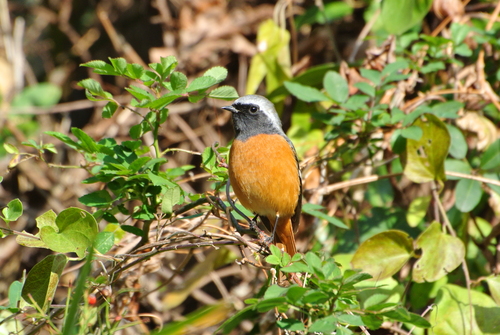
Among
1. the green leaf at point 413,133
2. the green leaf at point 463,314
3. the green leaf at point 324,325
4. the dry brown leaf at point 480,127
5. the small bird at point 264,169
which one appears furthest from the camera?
the dry brown leaf at point 480,127

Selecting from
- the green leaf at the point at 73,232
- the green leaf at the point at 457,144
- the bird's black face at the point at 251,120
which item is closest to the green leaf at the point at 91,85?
the green leaf at the point at 73,232

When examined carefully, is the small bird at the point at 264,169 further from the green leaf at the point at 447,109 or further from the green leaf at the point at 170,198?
the green leaf at the point at 447,109

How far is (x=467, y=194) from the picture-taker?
11.7ft

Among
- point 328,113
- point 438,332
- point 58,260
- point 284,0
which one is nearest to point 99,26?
point 284,0

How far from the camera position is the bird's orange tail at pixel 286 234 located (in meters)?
3.87

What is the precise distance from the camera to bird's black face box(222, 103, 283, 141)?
3867 mm

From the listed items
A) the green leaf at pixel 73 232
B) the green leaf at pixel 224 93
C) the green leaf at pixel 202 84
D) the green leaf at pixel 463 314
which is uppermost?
the green leaf at pixel 202 84

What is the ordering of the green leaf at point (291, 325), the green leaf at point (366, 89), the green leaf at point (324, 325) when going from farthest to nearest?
the green leaf at point (366, 89) → the green leaf at point (291, 325) → the green leaf at point (324, 325)

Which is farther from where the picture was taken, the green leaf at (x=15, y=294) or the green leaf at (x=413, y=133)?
the green leaf at (x=413, y=133)

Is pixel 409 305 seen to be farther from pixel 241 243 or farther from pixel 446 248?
pixel 241 243

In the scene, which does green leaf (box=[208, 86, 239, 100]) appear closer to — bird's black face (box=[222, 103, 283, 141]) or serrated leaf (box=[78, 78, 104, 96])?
serrated leaf (box=[78, 78, 104, 96])

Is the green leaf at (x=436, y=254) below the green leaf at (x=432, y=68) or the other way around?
below

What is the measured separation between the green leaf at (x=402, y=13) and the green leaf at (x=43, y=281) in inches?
117

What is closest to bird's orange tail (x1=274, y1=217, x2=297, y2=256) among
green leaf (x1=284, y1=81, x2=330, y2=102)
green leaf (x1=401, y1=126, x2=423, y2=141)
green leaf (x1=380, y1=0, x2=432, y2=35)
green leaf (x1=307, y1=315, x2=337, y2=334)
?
green leaf (x1=284, y1=81, x2=330, y2=102)
